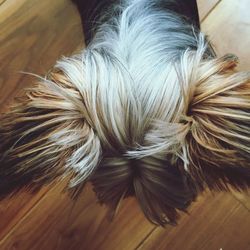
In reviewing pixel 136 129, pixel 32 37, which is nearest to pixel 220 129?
pixel 136 129

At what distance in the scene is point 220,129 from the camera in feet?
2.18

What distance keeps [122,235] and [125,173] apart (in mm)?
494

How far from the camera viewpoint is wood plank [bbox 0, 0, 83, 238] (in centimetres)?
123

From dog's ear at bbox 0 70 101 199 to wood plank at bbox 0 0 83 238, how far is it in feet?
1.77

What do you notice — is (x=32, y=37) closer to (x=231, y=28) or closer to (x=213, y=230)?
(x=231, y=28)

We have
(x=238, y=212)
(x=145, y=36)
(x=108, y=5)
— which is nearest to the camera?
(x=145, y=36)

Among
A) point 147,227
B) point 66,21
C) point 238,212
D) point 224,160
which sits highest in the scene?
point 66,21

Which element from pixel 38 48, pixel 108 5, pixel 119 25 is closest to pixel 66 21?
pixel 38 48

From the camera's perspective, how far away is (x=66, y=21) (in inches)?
49.0

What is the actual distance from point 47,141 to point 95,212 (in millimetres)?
537

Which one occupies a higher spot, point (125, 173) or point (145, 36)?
point (145, 36)

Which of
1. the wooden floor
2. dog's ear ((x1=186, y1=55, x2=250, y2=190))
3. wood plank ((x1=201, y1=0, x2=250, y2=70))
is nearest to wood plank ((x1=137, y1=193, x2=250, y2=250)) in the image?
the wooden floor

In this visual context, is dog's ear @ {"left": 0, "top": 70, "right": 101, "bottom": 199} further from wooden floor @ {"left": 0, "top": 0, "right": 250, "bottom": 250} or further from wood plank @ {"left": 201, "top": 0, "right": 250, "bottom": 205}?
wood plank @ {"left": 201, "top": 0, "right": 250, "bottom": 205}

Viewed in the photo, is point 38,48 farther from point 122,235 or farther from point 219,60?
point 219,60
